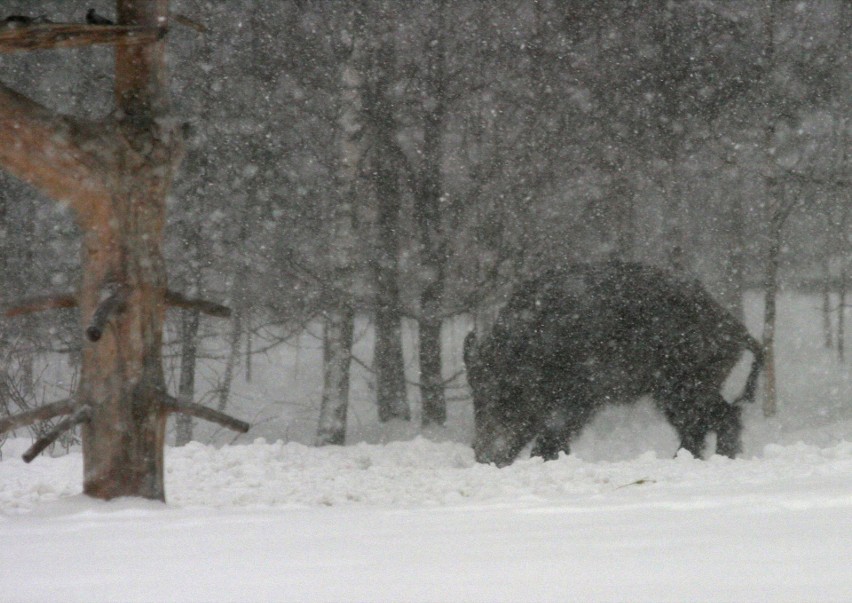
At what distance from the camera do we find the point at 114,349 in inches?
148

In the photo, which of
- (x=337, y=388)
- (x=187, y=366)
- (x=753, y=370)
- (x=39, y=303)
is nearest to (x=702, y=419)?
(x=753, y=370)

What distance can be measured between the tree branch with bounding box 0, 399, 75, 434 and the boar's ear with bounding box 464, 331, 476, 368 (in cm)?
434

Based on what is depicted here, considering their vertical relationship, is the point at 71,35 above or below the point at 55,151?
above

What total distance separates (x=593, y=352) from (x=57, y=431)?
202 inches

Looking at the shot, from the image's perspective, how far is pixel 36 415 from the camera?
3721 mm

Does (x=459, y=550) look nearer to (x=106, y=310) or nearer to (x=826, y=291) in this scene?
(x=106, y=310)

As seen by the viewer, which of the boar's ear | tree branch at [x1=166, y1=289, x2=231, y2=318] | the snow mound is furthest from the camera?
the boar's ear

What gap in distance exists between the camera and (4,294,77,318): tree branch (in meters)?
4.02

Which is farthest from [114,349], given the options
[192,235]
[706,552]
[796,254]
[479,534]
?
Result: [796,254]

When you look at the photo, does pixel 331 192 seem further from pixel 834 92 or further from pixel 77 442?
pixel 834 92

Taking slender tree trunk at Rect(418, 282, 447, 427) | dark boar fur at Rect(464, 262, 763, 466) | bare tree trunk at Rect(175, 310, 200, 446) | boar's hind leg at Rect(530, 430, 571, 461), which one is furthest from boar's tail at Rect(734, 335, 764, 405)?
bare tree trunk at Rect(175, 310, 200, 446)

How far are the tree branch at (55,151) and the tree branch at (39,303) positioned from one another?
48cm

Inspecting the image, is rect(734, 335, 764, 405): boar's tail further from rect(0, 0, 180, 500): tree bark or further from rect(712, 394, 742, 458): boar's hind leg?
rect(0, 0, 180, 500): tree bark

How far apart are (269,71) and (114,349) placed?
7.36 metres
